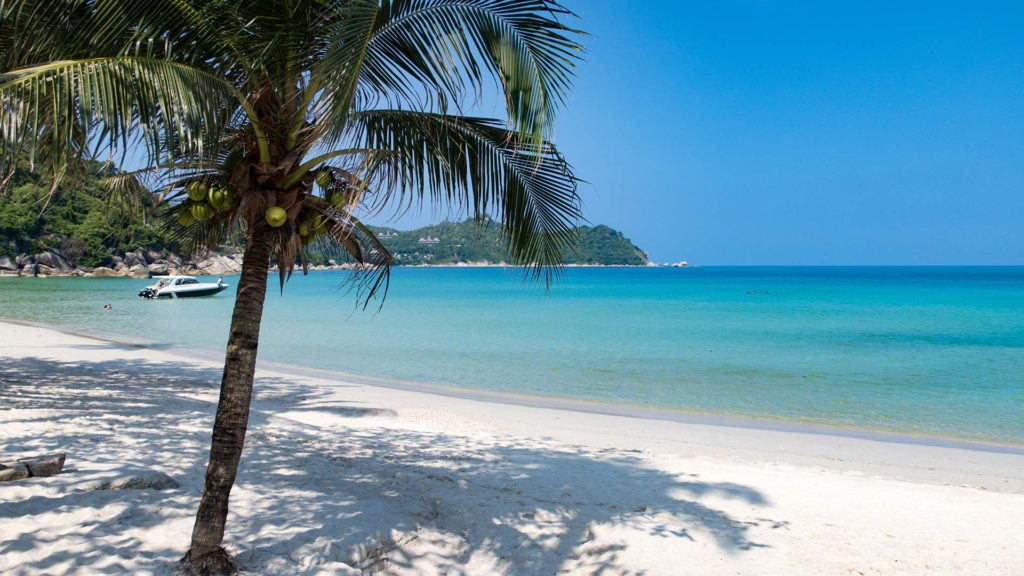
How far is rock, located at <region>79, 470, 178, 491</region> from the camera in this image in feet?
14.5

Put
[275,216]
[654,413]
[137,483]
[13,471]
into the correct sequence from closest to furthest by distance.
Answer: [275,216] → [13,471] → [137,483] → [654,413]

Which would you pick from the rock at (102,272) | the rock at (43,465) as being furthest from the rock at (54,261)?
the rock at (43,465)

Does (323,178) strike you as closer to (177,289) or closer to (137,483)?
(137,483)

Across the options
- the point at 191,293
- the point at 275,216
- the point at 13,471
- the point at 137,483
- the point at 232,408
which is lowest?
the point at 191,293

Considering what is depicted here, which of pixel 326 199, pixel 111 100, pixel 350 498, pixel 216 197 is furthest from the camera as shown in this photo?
pixel 350 498

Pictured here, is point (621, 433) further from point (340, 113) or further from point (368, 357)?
point (368, 357)

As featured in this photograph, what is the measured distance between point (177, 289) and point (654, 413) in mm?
37331

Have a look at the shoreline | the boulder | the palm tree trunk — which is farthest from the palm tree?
the boulder

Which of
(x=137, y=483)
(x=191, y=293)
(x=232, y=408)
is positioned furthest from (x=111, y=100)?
(x=191, y=293)

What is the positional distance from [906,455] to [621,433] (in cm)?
357

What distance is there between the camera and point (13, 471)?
173 inches

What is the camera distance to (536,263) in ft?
14.8

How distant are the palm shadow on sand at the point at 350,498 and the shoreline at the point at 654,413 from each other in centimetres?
391

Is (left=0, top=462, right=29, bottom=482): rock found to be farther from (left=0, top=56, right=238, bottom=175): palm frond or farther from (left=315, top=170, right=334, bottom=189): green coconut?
(left=315, top=170, right=334, bottom=189): green coconut
